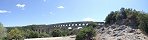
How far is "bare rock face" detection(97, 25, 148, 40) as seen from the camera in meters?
56.7

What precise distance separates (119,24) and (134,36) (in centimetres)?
1239

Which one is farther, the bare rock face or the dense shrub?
the dense shrub

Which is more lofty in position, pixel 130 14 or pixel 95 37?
pixel 130 14

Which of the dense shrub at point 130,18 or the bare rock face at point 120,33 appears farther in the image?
the dense shrub at point 130,18

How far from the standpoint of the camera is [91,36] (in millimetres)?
63469

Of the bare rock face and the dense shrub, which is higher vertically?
the dense shrub


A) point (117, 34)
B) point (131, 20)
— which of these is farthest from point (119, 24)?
point (117, 34)

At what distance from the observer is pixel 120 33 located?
61.1 m

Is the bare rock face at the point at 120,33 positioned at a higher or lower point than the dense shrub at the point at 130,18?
lower

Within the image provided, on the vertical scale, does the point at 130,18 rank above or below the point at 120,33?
above

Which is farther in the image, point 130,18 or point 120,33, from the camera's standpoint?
point 130,18

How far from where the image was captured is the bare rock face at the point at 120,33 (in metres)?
56.7

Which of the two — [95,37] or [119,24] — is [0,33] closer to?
[95,37]

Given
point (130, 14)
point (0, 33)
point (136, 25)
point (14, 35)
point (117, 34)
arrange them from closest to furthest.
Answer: point (0, 33) → point (117, 34) → point (136, 25) → point (130, 14) → point (14, 35)
